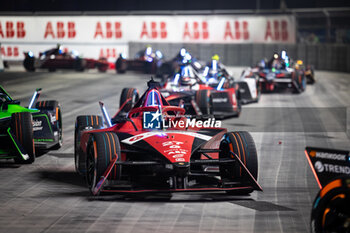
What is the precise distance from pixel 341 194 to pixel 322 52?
124ft

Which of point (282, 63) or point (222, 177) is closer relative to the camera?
point (222, 177)

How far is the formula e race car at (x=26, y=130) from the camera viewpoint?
38.4 feet

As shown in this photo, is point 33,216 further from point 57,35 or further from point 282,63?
point 57,35

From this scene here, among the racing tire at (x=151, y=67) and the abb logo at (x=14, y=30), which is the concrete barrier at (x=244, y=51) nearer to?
the racing tire at (x=151, y=67)

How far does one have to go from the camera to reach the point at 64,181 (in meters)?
10.8

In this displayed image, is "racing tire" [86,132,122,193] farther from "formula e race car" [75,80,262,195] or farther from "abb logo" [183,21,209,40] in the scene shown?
"abb logo" [183,21,209,40]

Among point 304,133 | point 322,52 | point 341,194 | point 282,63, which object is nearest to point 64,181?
point 341,194

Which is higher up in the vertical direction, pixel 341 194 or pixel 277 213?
pixel 341 194

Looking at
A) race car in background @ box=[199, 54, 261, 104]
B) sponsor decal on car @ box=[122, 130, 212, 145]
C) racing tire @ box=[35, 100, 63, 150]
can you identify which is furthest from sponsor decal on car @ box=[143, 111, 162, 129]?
race car in background @ box=[199, 54, 261, 104]

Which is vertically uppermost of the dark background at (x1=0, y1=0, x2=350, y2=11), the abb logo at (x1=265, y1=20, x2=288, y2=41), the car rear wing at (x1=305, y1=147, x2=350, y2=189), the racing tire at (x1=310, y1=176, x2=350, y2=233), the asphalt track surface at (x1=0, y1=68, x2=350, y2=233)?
the dark background at (x1=0, y1=0, x2=350, y2=11)

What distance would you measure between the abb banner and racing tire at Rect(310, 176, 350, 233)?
129 feet

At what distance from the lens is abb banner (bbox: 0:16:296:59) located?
44.6m

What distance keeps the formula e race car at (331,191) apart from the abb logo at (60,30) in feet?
134

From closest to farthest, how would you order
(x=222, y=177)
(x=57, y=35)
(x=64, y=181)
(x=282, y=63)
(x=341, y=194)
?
1. (x=341, y=194)
2. (x=222, y=177)
3. (x=64, y=181)
4. (x=282, y=63)
5. (x=57, y=35)
